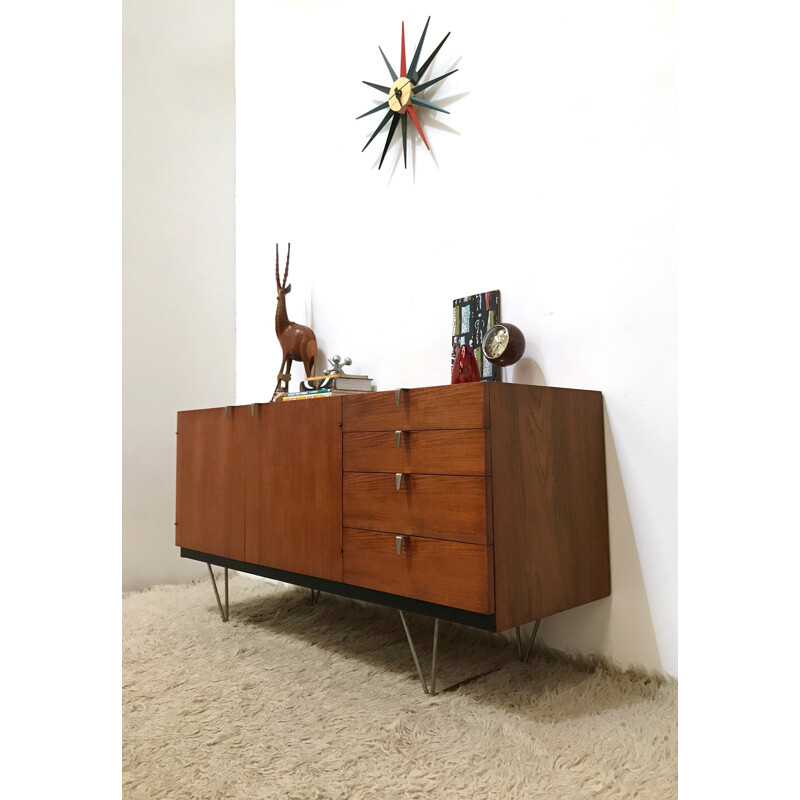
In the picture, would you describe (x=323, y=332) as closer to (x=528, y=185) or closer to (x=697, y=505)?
(x=528, y=185)

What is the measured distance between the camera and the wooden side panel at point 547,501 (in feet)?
4.74

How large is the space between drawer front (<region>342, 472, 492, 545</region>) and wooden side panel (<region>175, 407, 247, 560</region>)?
59cm

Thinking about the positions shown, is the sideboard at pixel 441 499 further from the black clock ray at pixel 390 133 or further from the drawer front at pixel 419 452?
the black clock ray at pixel 390 133

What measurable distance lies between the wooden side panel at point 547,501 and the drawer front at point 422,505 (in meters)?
0.04

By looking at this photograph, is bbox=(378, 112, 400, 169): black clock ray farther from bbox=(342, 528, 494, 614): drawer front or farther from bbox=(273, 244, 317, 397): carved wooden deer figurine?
bbox=(342, 528, 494, 614): drawer front

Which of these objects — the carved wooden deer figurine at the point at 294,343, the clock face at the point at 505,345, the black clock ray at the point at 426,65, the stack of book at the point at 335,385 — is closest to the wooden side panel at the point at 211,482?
the stack of book at the point at 335,385

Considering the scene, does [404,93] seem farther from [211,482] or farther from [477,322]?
[211,482]

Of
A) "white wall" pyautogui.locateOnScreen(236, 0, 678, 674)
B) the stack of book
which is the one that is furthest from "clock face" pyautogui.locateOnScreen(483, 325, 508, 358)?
the stack of book

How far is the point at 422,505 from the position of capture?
1.54 meters

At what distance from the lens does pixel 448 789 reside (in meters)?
1.14

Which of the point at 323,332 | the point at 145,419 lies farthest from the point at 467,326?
the point at 145,419

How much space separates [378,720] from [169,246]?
7.95 ft
